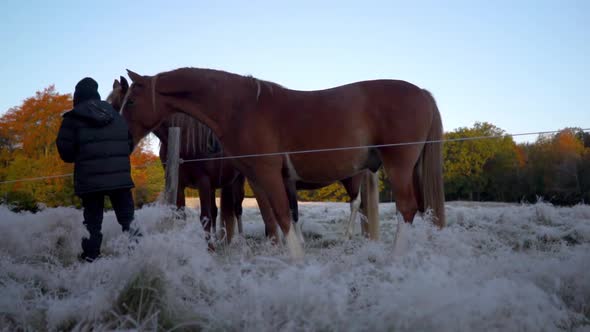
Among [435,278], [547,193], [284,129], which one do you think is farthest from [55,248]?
[547,193]

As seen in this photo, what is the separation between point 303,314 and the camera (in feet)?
5.84

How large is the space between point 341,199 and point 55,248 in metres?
28.3

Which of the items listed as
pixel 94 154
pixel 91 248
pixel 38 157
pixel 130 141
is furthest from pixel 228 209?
pixel 38 157

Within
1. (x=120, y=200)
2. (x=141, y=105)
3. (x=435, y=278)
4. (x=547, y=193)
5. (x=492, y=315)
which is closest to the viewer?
(x=492, y=315)

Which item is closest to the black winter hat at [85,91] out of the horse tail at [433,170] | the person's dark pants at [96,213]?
the person's dark pants at [96,213]

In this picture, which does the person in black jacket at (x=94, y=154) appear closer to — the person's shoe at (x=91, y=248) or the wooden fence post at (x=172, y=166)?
the person's shoe at (x=91, y=248)

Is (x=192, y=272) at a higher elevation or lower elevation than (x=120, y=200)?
lower

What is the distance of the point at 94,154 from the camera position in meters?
3.61

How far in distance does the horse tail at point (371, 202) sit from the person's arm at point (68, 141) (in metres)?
3.47

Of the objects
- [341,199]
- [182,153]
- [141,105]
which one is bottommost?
[341,199]

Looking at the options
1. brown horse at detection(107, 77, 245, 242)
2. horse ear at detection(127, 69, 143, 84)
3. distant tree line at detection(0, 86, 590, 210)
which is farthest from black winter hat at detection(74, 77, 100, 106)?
distant tree line at detection(0, 86, 590, 210)

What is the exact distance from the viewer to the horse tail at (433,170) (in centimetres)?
435

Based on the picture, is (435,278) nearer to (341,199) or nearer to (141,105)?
(141,105)

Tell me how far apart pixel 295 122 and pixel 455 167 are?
25112mm
